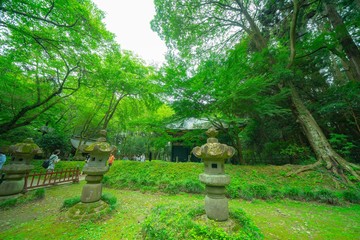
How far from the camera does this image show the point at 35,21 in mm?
5227

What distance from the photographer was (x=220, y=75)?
707 centimetres

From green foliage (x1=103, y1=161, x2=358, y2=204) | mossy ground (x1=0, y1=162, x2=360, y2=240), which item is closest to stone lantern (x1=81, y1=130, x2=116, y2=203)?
mossy ground (x1=0, y1=162, x2=360, y2=240)

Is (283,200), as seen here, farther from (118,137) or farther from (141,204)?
(118,137)

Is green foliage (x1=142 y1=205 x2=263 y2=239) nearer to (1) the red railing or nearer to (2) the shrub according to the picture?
(2) the shrub

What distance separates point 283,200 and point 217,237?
5.34 metres

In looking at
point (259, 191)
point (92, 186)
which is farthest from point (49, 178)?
point (259, 191)

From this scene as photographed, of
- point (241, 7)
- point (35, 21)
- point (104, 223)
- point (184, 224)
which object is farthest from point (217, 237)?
point (241, 7)

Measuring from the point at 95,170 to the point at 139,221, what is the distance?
198cm

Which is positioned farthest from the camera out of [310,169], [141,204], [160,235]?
[310,169]

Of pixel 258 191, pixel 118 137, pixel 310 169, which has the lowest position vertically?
pixel 258 191

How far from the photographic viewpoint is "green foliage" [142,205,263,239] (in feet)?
7.57

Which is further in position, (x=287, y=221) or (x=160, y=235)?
(x=287, y=221)

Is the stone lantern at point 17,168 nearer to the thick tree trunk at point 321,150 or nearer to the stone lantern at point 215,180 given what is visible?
the stone lantern at point 215,180

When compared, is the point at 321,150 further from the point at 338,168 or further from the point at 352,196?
the point at 352,196
